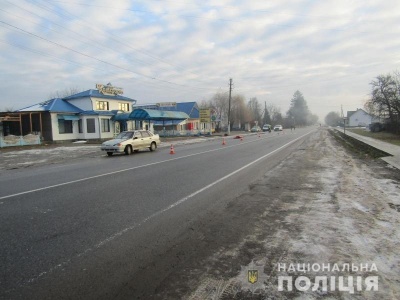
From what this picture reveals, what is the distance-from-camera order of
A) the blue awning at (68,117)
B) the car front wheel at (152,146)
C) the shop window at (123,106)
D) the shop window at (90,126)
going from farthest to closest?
the shop window at (123,106), the shop window at (90,126), the blue awning at (68,117), the car front wheel at (152,146)

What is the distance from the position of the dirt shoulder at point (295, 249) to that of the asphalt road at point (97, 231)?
1.33ft

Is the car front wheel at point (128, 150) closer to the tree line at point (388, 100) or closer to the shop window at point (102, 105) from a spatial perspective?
the shop window at point (102, 105)

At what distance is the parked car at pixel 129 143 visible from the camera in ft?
63.3

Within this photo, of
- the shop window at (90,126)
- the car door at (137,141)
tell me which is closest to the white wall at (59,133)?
the shop window at (90,126)

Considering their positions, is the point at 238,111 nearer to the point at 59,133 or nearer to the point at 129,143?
the point at 59,133

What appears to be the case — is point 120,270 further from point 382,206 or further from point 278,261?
point 382,206

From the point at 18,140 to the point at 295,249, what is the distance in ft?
98.9

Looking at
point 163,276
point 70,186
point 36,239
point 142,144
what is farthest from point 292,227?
point 142,144

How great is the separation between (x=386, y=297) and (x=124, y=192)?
6076 millimetres

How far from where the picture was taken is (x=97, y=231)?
4.96 metres

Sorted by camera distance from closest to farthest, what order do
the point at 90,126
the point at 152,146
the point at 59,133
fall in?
the point at 152,146 → the point at 59,133 → the point at 90,126

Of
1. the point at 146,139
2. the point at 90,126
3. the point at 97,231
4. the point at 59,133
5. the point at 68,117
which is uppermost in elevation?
the point at 68,117

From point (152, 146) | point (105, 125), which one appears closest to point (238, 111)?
point (105, 125)

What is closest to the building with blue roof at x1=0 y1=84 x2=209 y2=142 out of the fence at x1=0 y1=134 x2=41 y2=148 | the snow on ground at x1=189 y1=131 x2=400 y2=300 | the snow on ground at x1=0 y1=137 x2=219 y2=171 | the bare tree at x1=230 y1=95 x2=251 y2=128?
the fence at x1=0 y1=134 x2=41 y2=148
